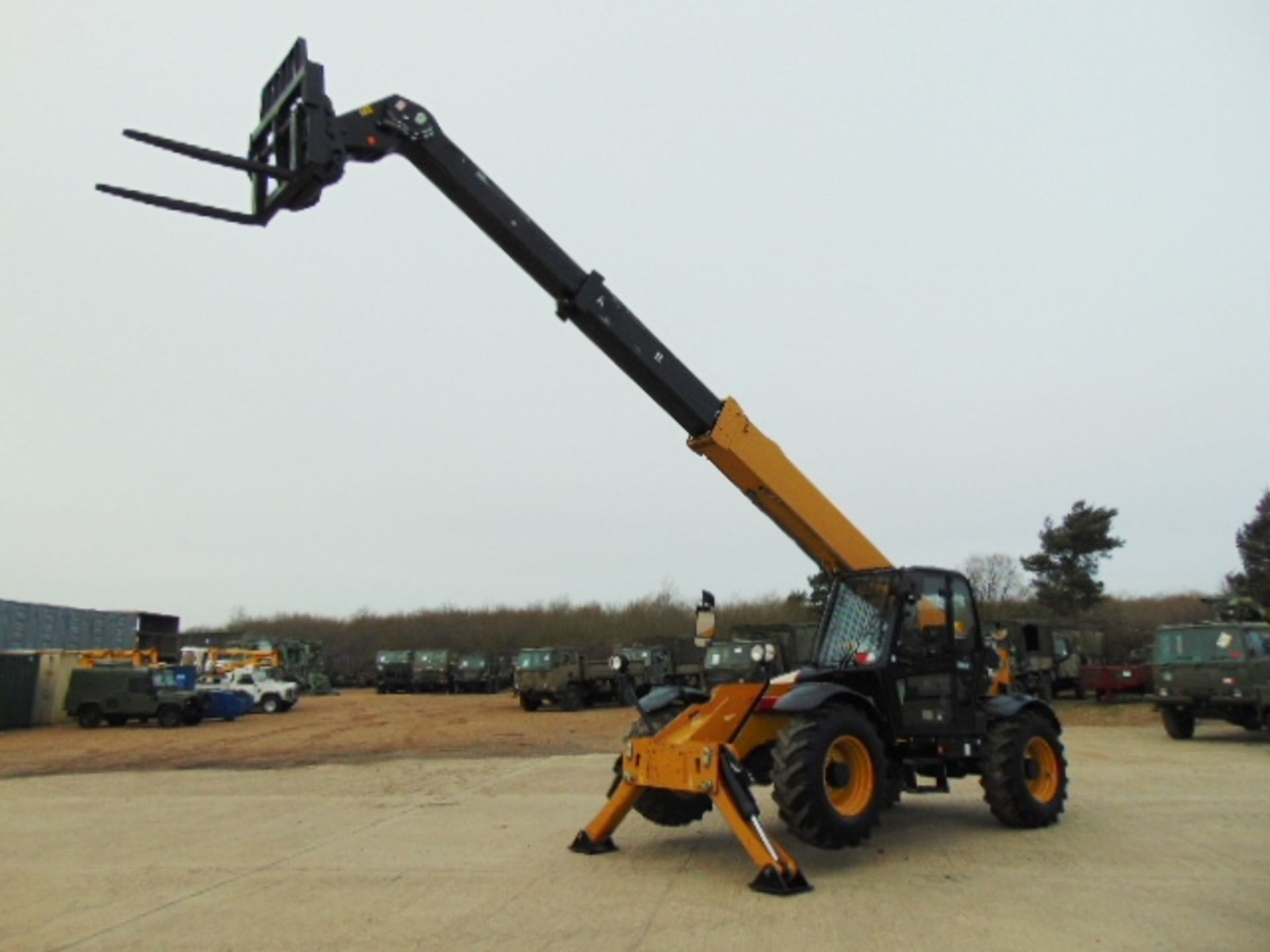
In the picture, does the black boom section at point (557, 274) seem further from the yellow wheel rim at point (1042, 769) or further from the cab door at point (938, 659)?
the yellow wheel rim at point (1042, 769)

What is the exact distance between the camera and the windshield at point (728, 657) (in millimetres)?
25688

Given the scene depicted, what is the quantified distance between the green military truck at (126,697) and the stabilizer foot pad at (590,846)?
22524mm

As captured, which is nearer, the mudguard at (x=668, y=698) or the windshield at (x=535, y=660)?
the mudguard at (x=668, y=698)

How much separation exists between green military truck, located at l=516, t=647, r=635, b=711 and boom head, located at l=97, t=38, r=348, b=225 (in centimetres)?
2578

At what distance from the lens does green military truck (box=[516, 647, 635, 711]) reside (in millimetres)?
32844

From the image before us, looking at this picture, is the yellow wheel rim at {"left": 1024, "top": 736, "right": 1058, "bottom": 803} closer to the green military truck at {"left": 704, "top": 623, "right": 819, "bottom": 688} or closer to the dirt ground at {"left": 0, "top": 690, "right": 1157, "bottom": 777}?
the green military truck at {"left": 704, "top": 623, "right": 819, "bottom": 688}

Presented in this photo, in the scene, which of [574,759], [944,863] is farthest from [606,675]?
[944,863]

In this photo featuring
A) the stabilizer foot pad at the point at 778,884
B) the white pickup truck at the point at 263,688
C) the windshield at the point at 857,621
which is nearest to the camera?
the stabilizer foot pad at the point at 778,884

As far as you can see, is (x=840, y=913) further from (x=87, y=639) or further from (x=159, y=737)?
(x=87, y=639)

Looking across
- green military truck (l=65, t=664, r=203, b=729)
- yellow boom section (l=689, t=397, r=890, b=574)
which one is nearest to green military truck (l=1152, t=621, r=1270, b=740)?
yellow boom section (l=689, t=397, r=890, b=574)

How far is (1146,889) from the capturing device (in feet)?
22.7

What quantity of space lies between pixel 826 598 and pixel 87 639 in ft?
Result: 139

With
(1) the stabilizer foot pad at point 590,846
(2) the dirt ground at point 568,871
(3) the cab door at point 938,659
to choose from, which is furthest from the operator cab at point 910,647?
(1) the stabilizer foot pad at point 590,846

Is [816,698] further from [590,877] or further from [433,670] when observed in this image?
[433,670]
